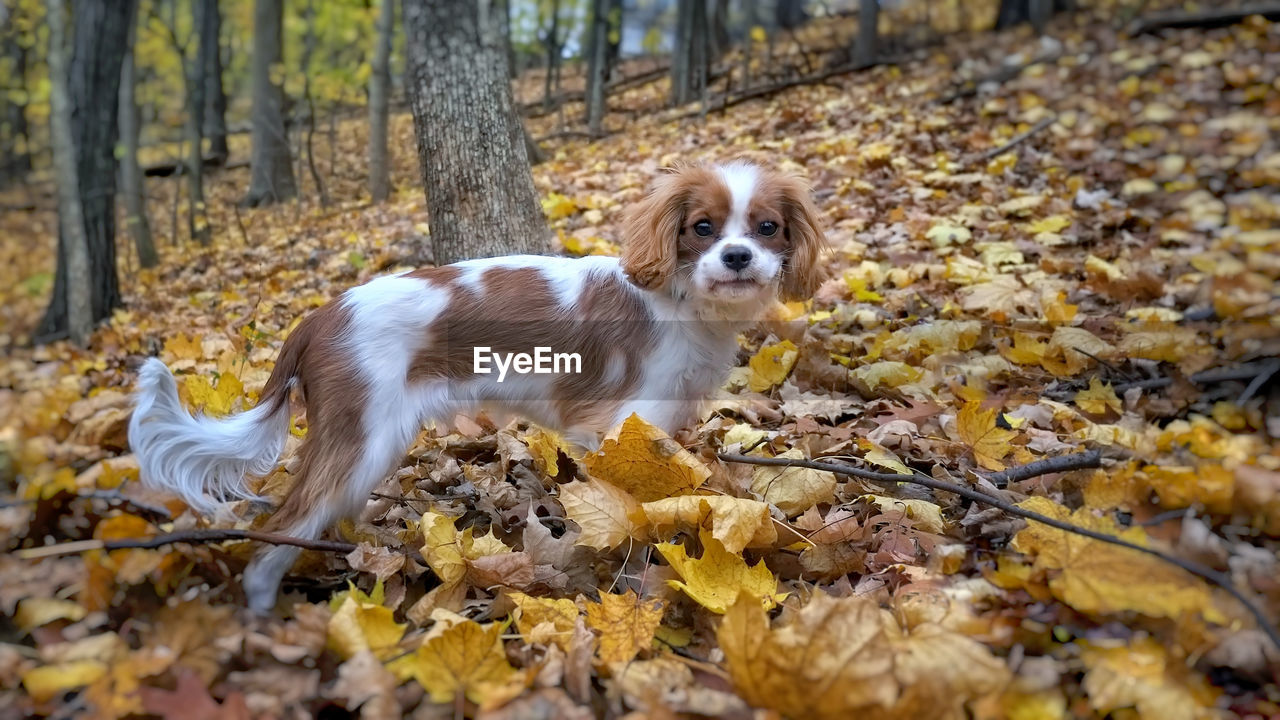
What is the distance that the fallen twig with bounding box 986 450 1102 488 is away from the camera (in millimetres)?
2379

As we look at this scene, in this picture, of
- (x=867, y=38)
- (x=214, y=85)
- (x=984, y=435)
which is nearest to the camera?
(x=984, y=435)

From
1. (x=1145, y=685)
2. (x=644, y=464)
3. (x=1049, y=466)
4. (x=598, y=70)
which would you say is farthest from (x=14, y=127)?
(x=1145, y=685)

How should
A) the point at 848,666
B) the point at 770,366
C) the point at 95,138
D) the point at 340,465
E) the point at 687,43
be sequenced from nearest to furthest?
1. the point at 848,666
2. the point at 340,465
3. the point at 770,366
4. the point at 95,138
5. the point at 687,43

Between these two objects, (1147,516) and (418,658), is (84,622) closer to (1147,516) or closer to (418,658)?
(418,658)

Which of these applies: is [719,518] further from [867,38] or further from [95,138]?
[867,38]

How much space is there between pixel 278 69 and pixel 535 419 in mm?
15381

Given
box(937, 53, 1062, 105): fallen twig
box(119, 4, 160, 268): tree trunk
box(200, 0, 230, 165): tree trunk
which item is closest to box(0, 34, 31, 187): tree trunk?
box(200, 0, 230, 165): tree trunk

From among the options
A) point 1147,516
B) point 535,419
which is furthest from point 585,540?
point 1147,516

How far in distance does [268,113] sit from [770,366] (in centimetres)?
1562

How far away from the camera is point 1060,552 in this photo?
5.69 feet

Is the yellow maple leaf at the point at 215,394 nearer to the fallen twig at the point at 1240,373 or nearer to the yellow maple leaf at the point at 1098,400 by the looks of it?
the yellow maple leaf at the point at 1098,400

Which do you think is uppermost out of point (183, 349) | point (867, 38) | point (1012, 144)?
point (867, 38)

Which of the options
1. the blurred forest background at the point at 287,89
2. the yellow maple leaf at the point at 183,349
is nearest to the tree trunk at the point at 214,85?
the blurred forest background at the point at 287,89

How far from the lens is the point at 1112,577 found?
1599 millimetres
